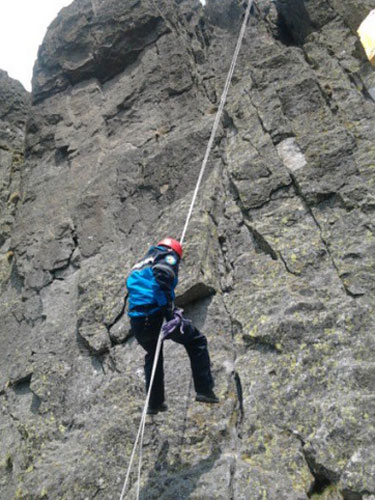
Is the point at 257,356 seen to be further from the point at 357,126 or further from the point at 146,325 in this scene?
the point at 357,126

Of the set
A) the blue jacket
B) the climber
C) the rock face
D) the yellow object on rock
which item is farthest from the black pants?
the yellow object on rock

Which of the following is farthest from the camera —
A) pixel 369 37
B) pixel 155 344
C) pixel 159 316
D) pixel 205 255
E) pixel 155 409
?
pixel 369 37

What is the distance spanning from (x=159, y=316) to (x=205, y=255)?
8.65 ft

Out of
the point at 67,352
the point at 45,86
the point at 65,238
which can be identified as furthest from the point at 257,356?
the point at 45,86

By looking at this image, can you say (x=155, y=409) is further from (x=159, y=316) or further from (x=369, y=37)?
(x=369, y=37)

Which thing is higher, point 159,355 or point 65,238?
point 65,238

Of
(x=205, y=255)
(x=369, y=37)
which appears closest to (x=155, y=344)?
(x=205, y=255)

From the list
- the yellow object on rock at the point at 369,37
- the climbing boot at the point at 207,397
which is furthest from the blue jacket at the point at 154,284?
the yellow object on rock at the point at 369,37

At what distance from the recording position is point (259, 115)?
36.1 ft

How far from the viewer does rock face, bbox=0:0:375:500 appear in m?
6.58

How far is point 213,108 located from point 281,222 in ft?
17.7

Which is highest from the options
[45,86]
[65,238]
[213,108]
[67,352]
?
[45,86]

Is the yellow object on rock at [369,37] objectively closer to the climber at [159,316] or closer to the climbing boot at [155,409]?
the climber at [159,316]

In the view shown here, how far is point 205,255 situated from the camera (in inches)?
355
